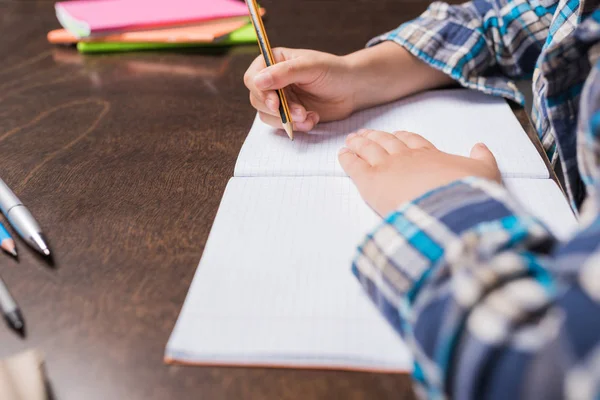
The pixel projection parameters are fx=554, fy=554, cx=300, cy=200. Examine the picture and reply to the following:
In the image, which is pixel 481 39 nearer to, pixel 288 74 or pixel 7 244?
pixel 288 74

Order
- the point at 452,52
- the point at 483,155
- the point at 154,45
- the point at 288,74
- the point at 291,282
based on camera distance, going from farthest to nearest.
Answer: the point at 154,45, the point at 452,52, the point at 288,74, the point at 483,155, the point at 291,282

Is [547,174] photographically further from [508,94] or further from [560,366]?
[560,366]

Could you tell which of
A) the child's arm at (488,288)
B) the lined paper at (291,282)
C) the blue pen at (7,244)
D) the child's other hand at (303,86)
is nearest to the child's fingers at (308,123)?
the child's other hand at (303,86)

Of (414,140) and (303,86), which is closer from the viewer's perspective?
(414,140)

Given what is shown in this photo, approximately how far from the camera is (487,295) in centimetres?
34

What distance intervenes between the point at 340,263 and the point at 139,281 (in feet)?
0.55

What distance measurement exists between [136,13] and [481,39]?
23.1 inches

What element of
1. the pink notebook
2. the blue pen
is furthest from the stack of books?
the blue pen

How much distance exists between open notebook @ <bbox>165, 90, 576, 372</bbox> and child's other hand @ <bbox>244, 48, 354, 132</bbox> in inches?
0.8

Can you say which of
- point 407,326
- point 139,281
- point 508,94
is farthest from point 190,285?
point 508,94

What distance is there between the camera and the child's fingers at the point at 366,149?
568 mm

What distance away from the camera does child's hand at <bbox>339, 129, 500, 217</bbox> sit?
0.50 metres

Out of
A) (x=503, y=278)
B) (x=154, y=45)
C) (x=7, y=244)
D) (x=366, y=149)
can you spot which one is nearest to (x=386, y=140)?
(x=366, y=149)

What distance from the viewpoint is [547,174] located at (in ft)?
1.83
